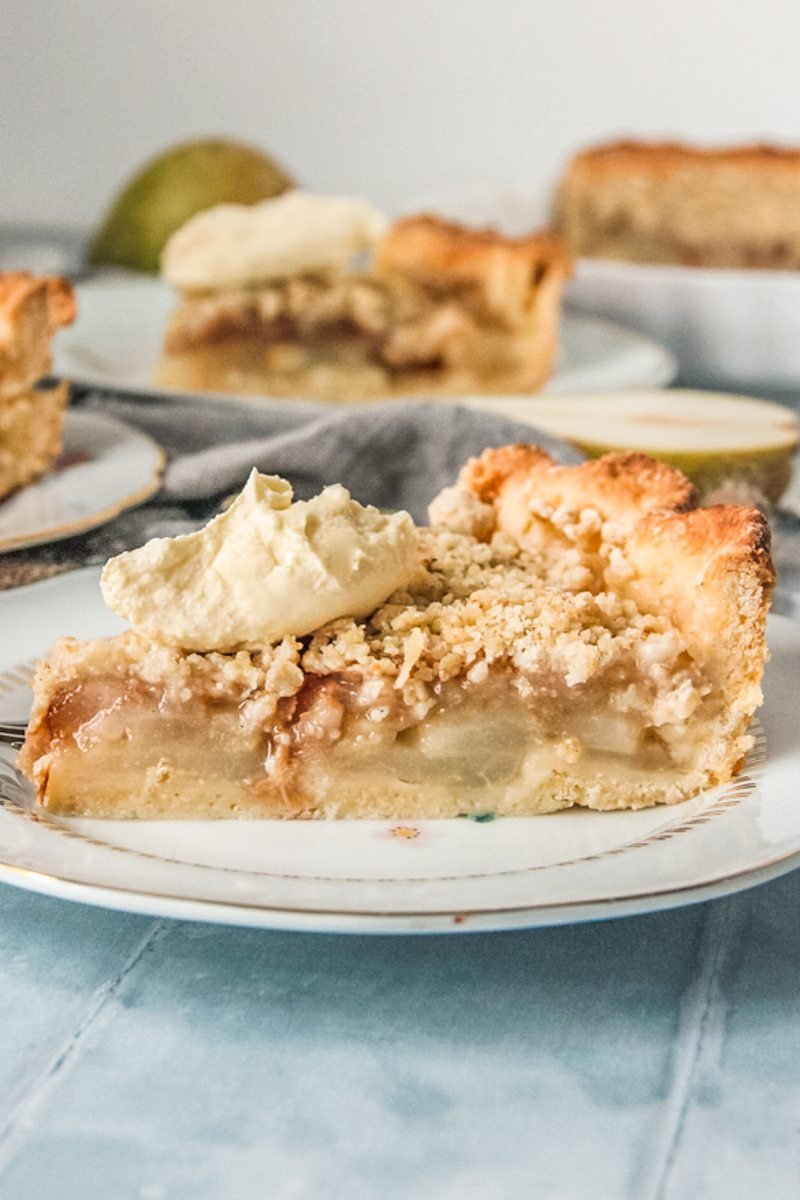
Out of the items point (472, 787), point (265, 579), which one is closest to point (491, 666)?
point (472, 787)

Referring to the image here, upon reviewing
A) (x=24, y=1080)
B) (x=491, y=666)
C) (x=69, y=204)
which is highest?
(x=491, y=666)

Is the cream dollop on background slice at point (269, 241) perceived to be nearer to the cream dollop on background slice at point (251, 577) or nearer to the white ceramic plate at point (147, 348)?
the white ceramic plate at point (147, 348)

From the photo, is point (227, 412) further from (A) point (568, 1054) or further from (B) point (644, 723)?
(A) point (568, 1054)

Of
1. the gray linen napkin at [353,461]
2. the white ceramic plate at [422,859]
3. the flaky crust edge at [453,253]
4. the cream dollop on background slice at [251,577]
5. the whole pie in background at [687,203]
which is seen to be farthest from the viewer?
the whole pie in background at [687,203]

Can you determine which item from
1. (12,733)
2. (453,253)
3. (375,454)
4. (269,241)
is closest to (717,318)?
(453,253)

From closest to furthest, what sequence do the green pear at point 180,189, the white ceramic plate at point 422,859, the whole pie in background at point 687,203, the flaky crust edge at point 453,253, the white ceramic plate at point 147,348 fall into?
the white ceramic plate at point 422,859 < the white ceramic plate at point 147,348 < the flaky crust edge at point 453,253 < the whole pie in background at point 687,203 < the green pear at point 180,189

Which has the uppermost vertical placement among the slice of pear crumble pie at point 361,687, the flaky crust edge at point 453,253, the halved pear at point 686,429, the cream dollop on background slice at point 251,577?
the cream dollop on background slice at point 251,577

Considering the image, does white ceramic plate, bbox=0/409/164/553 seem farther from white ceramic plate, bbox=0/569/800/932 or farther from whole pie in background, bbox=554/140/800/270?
whole pie in background, bbox=554/140/800/270

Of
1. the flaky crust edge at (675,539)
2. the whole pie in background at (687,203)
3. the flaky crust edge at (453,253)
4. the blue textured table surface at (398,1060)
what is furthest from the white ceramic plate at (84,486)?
the whole pie in background at (687,203)
